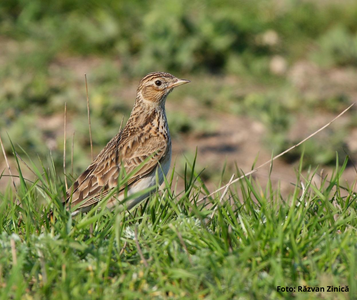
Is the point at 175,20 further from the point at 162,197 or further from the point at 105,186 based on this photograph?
the point at 162,197

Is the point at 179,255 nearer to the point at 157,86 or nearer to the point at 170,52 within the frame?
the point at 157,86

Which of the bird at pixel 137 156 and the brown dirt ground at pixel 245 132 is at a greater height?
the bird at pixel 137 156

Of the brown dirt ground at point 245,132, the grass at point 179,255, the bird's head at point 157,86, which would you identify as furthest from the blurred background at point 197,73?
the grass at point 179,255

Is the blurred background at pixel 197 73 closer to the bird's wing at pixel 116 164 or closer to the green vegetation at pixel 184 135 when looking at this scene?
the green vegetation at pixel 184 135

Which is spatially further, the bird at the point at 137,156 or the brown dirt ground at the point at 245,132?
the brown dirt ground at the point at 245,132

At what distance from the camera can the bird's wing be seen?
5.01m

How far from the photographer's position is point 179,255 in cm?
363

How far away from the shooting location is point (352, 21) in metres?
11.0

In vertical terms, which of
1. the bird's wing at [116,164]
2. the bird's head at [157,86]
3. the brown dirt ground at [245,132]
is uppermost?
the bird's head at [157,86]

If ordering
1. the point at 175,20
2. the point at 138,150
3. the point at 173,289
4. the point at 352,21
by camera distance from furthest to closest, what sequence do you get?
the point at 352,21
the point at 175,20
the point at 138,150
the point at 173,289

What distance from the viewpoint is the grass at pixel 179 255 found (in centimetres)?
335

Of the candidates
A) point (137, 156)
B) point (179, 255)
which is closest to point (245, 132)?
point (137, 156)

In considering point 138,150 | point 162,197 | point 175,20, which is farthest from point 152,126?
point 175,20

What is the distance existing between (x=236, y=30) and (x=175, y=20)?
109 centimetres
